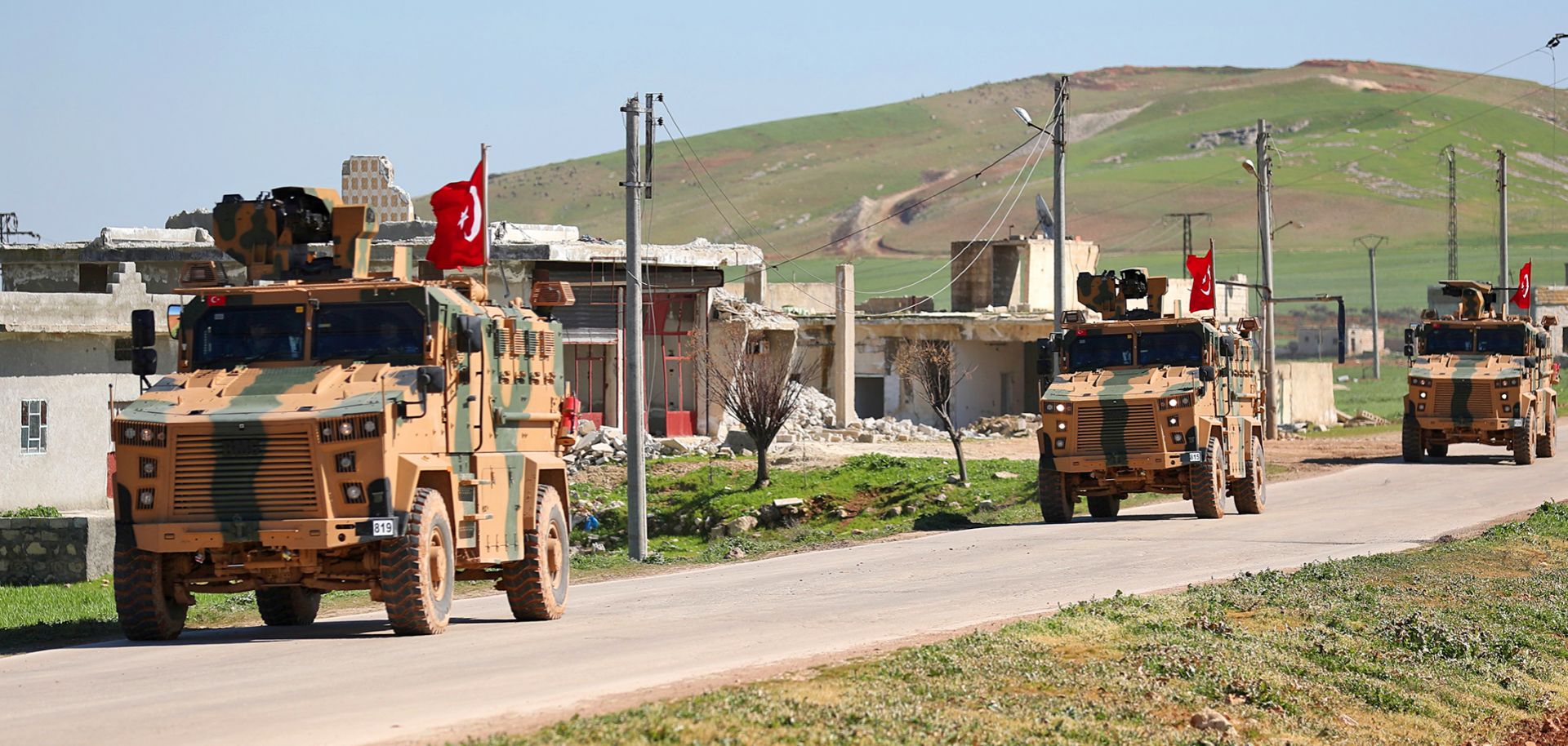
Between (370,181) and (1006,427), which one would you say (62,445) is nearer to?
(370,181)

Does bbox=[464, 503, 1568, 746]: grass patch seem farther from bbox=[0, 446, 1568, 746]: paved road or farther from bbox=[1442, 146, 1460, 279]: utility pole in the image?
bbox=[1442, 146, 1460, 279]: utility pole

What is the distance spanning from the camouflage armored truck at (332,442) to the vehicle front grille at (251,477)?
0.01 metres

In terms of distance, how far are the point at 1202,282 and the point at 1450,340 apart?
5318 millimetres

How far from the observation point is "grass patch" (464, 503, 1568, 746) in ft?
34.8

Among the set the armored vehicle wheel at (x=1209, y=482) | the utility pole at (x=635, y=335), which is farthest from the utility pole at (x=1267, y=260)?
the utility pole at (x=635, y=335)

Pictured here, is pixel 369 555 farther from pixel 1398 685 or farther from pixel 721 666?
pixel 1398 685

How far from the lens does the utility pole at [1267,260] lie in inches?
1761

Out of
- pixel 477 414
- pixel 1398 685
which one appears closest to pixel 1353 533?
pixel 1398 685

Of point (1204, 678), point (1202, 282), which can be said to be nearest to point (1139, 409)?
point (1204, 678)

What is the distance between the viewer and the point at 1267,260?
44.8 metres

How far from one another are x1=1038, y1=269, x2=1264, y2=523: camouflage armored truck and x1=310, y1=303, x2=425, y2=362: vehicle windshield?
12872mm

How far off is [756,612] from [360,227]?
4.72 m

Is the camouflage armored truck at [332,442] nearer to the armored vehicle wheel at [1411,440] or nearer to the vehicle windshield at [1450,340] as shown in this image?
the armored vehicle wheel at [1411,440]

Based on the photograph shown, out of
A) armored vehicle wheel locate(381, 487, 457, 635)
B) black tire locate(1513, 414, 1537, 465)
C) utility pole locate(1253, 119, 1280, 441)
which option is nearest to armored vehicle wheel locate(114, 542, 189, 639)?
armored vehicle wheel locate(381, 487, 457, 635)
